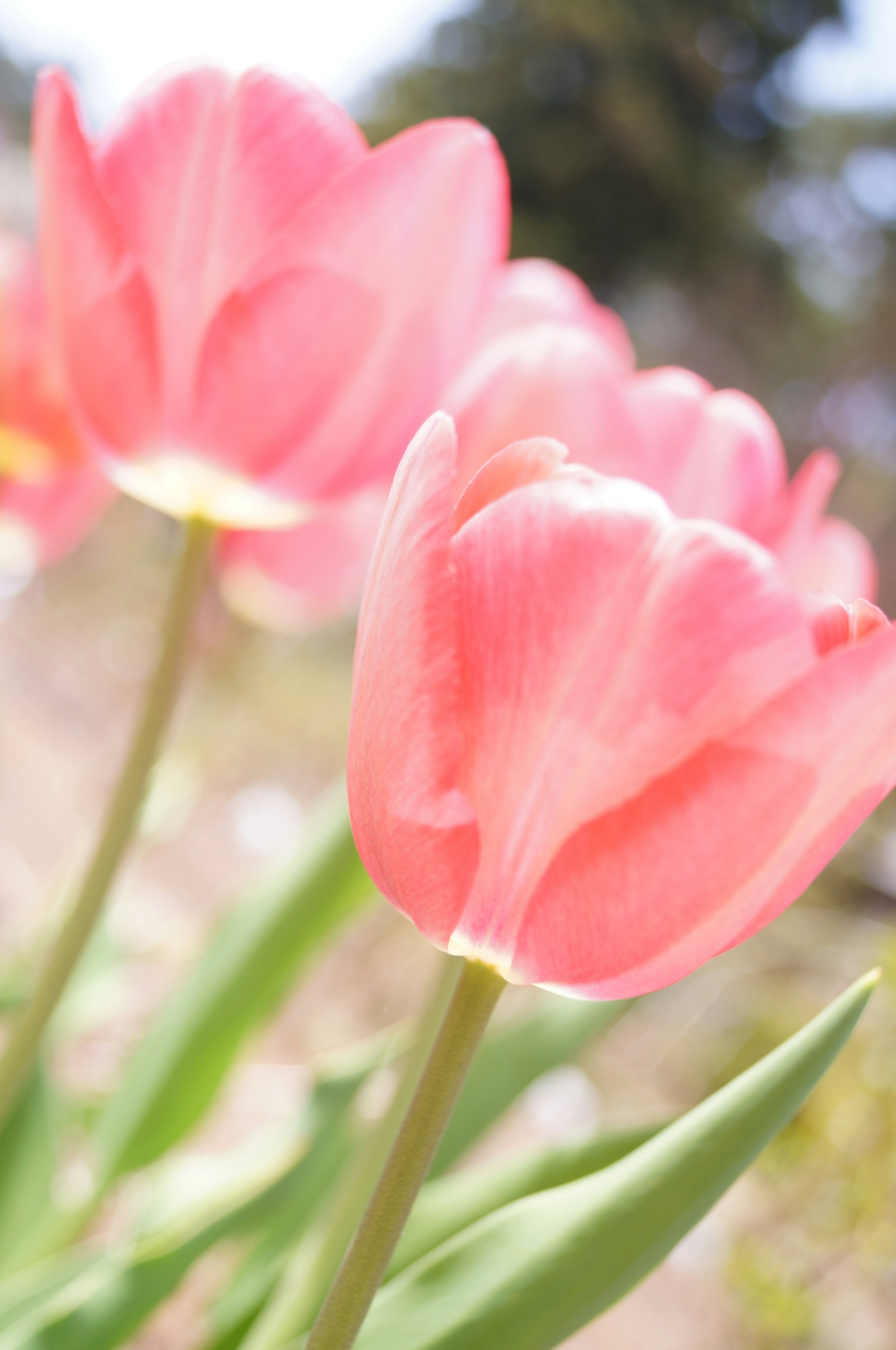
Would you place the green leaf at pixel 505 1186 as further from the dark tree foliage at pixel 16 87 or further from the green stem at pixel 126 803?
the dark tree foliage at pixel 16 87

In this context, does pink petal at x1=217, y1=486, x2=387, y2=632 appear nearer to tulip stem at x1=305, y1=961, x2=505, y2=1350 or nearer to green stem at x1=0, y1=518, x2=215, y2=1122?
green stem at x1=0, y1=518, x2=215, y2=1122

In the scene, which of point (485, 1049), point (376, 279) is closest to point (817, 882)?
point (485, 1049)

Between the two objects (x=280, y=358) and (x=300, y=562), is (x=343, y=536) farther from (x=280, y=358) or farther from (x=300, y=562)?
(x=280, y=358)

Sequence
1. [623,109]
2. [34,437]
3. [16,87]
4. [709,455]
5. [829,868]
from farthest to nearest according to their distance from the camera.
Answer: [16,87] → [623,109] → [829,868] → [34,437] → [709,455]

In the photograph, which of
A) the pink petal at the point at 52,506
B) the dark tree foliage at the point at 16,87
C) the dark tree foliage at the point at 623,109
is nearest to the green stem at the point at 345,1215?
the pink petal at the point at 52,506

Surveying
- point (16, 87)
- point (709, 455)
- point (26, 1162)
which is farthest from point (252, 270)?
point (16, 87)

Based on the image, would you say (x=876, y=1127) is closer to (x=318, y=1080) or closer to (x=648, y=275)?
(x=318, y=1080)
